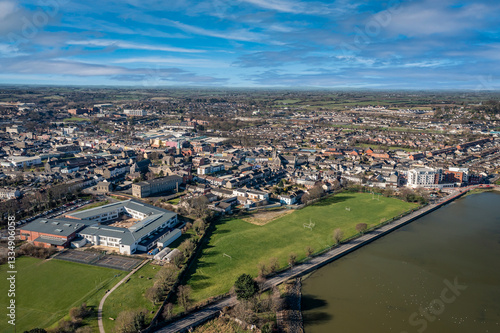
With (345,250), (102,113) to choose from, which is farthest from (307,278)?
(102,113)

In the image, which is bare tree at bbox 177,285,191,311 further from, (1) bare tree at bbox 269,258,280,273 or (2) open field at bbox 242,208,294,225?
(2) open field at bbox 242,208,294,225

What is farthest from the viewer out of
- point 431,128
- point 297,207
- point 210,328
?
point 431,128

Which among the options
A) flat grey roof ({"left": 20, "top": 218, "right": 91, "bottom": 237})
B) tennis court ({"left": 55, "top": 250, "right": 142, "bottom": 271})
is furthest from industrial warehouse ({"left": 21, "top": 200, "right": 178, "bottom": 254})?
tennis court ({"left": 55, "top": 250, "right": 142, "bottom": 271})

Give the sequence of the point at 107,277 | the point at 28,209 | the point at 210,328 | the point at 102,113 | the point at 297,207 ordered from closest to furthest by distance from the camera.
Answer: the point at 210,328, the point at 107,277, the point at 28,209, the point at 297,207, the point at 102,113

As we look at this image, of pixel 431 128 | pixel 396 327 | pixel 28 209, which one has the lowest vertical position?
pixel 396 327

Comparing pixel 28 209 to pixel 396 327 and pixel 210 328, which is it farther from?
pixel 396 327

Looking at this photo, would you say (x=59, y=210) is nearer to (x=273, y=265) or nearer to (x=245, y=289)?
(x=273, y=265)

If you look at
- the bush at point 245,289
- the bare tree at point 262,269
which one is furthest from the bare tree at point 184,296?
the bare tree at point 262,269
